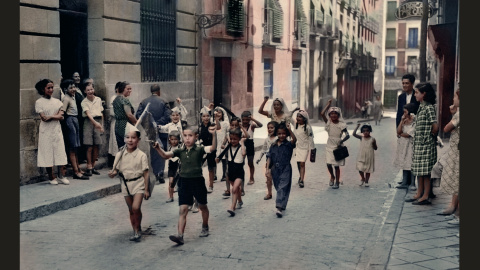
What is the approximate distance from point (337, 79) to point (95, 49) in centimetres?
1510

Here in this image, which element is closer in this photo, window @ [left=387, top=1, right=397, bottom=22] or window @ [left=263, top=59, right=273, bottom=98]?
window @ [left=263, top=59, right=273, bottom=98]

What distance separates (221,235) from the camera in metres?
6.73

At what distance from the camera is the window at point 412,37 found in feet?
173

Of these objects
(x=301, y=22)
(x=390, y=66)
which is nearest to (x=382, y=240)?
(x=301, y=22)

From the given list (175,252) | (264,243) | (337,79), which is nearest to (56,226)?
(175,252)

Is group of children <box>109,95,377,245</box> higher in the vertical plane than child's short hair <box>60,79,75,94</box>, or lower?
lower

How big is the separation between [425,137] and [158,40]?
648 centimetres

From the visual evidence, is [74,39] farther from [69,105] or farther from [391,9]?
[391,9]

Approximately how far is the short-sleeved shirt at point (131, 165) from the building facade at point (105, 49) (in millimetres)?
2938

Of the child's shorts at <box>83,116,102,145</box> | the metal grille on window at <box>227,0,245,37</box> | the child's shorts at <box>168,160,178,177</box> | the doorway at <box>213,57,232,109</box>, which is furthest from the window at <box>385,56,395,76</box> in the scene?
the child's shorts at <box>168,160,178,177</box>

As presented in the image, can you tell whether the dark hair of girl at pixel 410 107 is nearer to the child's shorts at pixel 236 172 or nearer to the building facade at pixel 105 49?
the child's shorts at pixel 236 172

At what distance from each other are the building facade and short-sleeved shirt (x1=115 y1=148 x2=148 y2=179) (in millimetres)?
2938

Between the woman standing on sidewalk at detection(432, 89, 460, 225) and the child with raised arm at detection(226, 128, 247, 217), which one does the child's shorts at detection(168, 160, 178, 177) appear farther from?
the woman standing on sidewalk at detection(432, 89, 460, 225)

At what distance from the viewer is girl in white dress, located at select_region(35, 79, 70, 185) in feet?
28.3
